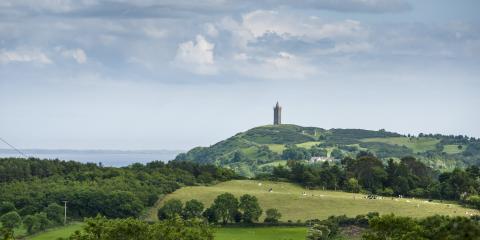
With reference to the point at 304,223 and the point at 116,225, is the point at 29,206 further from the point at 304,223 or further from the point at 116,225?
the point at 116,225

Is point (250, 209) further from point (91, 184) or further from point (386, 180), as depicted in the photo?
point (386, 180)

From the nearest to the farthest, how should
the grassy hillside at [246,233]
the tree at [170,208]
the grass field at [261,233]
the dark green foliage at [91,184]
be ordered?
the grass field at [261,233] → the grassy hillside at [246,233] → the tree at [170,208] → the dark green foliage at [91,184]

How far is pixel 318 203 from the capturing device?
469ft

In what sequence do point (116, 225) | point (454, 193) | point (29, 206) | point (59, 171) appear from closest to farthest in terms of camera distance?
1. point (116, 225)
2. point (29, 206)
3. point (454, 193)
4. point (59, 171)

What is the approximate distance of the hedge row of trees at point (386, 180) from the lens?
159625mm

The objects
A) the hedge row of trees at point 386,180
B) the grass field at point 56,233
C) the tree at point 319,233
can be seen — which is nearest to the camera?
the tree at point 319,233

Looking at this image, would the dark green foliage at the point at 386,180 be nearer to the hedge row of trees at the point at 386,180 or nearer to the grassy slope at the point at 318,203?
the hedge row of trees at the point at 386,180

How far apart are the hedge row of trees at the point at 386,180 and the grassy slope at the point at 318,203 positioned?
805 cm

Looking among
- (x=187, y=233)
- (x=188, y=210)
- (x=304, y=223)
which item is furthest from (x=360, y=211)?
(x=187, y=233)

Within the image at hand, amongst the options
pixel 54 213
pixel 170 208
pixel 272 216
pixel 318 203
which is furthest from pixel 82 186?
pixel 318 203

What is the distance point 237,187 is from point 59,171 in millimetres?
36491

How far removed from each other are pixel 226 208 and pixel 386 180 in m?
49.9

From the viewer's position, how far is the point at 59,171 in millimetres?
176500

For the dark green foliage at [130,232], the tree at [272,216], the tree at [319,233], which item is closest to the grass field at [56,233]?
the tree at [272,216]
